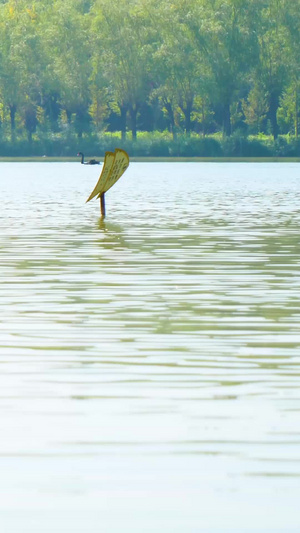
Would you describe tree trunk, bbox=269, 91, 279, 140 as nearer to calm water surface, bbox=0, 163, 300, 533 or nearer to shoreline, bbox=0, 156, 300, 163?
shoreline, bbox=0, 156, 300, 163

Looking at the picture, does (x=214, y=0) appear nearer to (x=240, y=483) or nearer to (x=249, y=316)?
(x=249, y=316)

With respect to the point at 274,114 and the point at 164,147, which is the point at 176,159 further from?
the point at 274,114

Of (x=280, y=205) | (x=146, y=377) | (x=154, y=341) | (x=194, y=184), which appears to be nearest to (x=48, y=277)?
(x=154, y=341)

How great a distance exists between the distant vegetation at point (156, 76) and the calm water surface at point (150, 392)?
327 ft

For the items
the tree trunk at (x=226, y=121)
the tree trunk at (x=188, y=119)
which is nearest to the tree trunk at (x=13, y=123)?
the tree trunk at (x=188, y=119)

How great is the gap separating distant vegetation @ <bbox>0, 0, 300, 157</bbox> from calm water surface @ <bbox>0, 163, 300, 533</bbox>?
99636 millimetres

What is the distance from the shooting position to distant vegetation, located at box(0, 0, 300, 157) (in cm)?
12388

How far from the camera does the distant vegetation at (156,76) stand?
124m

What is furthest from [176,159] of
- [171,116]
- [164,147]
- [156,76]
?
[156,76]

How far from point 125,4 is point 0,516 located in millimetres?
125754

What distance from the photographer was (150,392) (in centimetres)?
1102

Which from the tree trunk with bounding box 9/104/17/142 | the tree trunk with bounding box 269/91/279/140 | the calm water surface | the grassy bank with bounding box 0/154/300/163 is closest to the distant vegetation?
the tree trunk with bounding box 269/91/279/140

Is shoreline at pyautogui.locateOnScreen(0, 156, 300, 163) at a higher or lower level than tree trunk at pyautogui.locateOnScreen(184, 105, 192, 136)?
lower

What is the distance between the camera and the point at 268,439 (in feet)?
30.4
